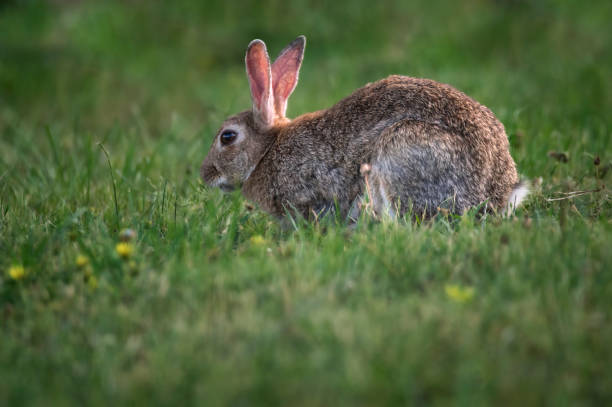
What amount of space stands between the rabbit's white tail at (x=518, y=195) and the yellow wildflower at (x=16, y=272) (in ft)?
10.4

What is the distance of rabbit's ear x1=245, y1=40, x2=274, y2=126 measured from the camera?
495 centimetres

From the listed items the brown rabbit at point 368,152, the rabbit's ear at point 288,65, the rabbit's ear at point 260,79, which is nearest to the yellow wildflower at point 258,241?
the brown rabbit at point 368,152

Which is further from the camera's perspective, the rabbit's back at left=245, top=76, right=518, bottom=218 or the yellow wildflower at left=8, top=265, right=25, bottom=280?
the rabbit's back at left=245, top=76, right=518, bottom=218

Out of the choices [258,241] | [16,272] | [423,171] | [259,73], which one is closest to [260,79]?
[259,73]

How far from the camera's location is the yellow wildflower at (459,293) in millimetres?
2828

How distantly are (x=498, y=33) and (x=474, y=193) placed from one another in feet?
23.3

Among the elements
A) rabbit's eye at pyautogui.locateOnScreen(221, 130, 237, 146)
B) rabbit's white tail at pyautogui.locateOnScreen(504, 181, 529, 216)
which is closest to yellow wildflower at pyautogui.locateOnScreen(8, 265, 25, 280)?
rabbit's eye at pyautogui.locateOnScreen(221, 130, 237, 146)

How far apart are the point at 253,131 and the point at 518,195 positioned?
2294 mm

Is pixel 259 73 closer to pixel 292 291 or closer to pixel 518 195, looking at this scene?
pixel 518 195

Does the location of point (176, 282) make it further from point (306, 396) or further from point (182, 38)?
point (182, 38)

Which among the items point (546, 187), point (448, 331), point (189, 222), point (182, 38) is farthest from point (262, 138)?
point (182, 38)

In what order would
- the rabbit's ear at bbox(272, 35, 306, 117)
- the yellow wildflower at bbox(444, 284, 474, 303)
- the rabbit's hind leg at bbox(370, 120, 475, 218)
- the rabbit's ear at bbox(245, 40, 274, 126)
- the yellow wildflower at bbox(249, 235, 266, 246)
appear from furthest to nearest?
the rabbit's ear at bbox(272, 35, 306, 117), the rabbit's ear at bbox(245, 40, 274, 126), the rabbit's hind leg at bbox(370, 120, 475, 218), the yellow wildflower at bbox(249, 235, 266, 246), the yellow wildflower at bbox(444, 284, 474, 303)

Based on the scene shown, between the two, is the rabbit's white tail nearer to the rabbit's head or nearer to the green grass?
the green grass

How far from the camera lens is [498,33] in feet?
34.3
